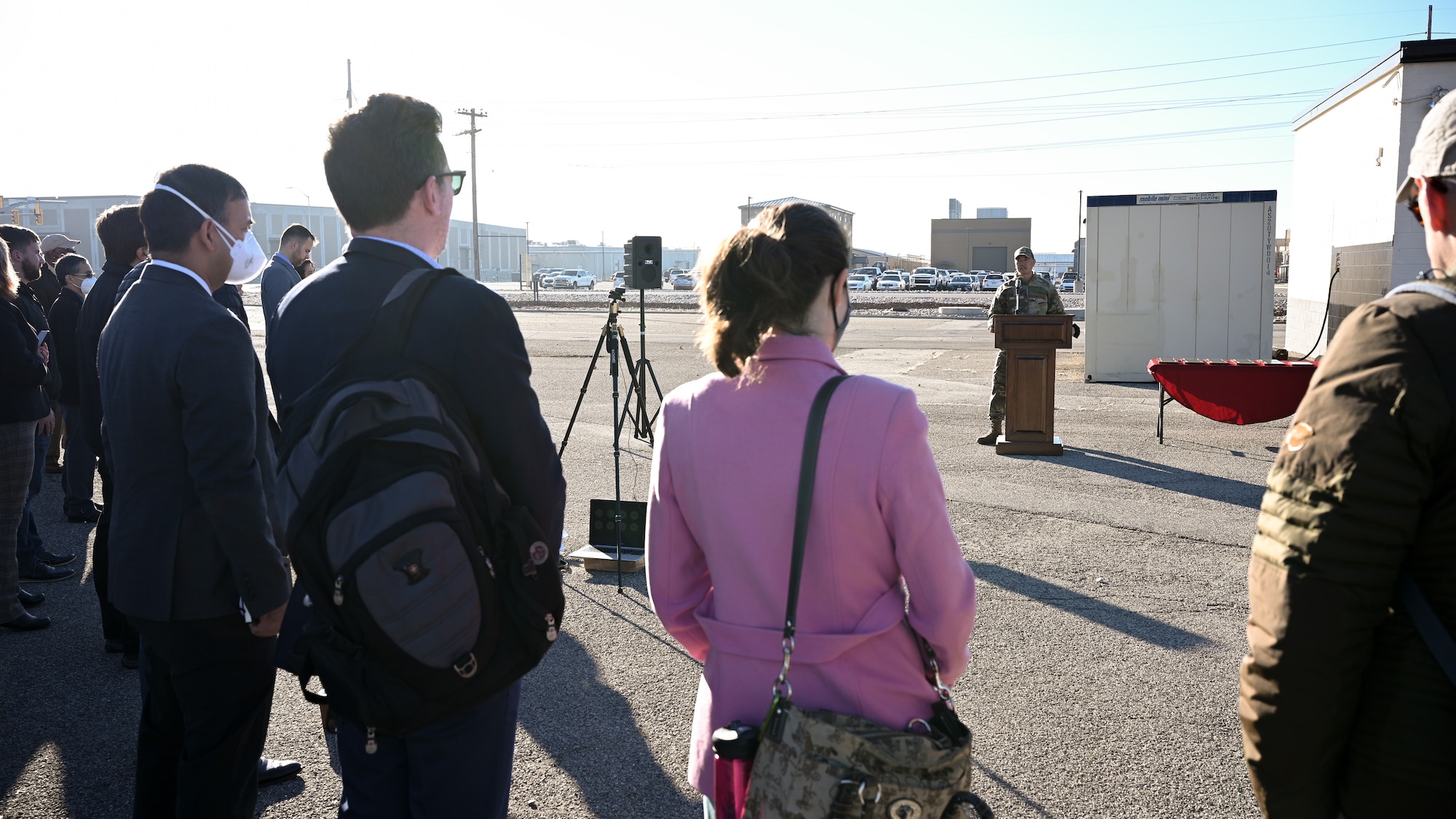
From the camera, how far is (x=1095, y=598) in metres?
5.72

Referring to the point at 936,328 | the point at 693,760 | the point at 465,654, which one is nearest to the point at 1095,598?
the point at 693,760

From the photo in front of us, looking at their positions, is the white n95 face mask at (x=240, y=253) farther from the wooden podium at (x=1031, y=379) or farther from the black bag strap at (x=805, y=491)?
the wooden podium at (x=1031, y=379)

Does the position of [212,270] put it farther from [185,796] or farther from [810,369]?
[810,369]

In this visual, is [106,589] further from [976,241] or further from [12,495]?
[976,241]

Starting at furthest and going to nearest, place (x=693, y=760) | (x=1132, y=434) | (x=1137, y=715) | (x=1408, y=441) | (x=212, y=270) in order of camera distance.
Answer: (x=1132, y=434)
(x=1137, y=715)
(x=212, y=270)
(x=693, y=760)
(x=1408, y=441)

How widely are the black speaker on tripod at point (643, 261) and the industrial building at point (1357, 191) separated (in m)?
7.06

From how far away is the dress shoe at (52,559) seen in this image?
640 centimetres

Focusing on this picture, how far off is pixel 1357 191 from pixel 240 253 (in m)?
14.0

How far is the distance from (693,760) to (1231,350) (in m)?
15.5

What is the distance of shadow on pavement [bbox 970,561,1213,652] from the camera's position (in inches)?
200

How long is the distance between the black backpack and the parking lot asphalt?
178 centimetres

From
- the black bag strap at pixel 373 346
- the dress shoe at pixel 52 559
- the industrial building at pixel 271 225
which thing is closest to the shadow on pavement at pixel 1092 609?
the black bag strap at pixel 373 346

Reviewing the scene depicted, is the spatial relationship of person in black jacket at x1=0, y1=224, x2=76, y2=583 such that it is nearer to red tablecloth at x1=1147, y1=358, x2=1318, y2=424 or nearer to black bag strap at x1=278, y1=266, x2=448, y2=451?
black bag strap at x1=278, y1=266, x2=448, y2=451

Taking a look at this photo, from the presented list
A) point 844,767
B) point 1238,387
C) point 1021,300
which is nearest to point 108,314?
point 844,767
